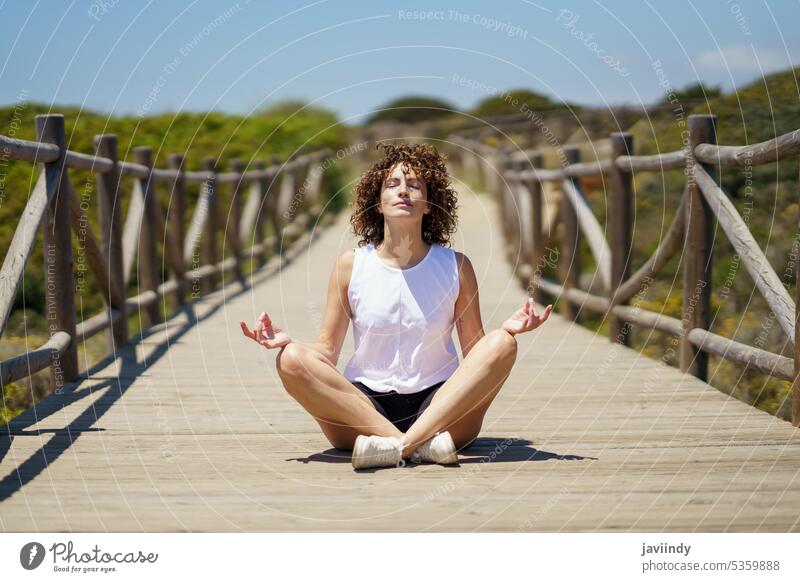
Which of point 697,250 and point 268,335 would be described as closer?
point 268,335

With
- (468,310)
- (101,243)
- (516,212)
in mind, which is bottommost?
(468,310)

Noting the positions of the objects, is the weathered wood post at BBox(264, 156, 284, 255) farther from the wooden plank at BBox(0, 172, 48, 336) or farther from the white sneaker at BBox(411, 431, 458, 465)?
the white sneaker at BBox(411, 431, 458, 465)

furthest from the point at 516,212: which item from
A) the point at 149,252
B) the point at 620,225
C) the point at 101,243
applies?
the point at 101,243

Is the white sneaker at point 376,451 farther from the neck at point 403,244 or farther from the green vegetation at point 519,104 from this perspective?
the green vegetation at point 519,104

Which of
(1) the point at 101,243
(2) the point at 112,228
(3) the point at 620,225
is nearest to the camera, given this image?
(2) the point at 112,228

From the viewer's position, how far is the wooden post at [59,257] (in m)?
5.27

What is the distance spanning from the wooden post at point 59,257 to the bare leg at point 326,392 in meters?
2.04

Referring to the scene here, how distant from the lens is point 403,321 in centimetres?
375

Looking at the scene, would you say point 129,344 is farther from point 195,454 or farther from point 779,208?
point 779,208

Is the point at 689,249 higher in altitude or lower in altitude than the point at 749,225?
lower

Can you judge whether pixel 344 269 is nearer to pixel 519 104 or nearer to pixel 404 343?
pixel 404 343

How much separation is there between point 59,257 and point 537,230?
5173mm
